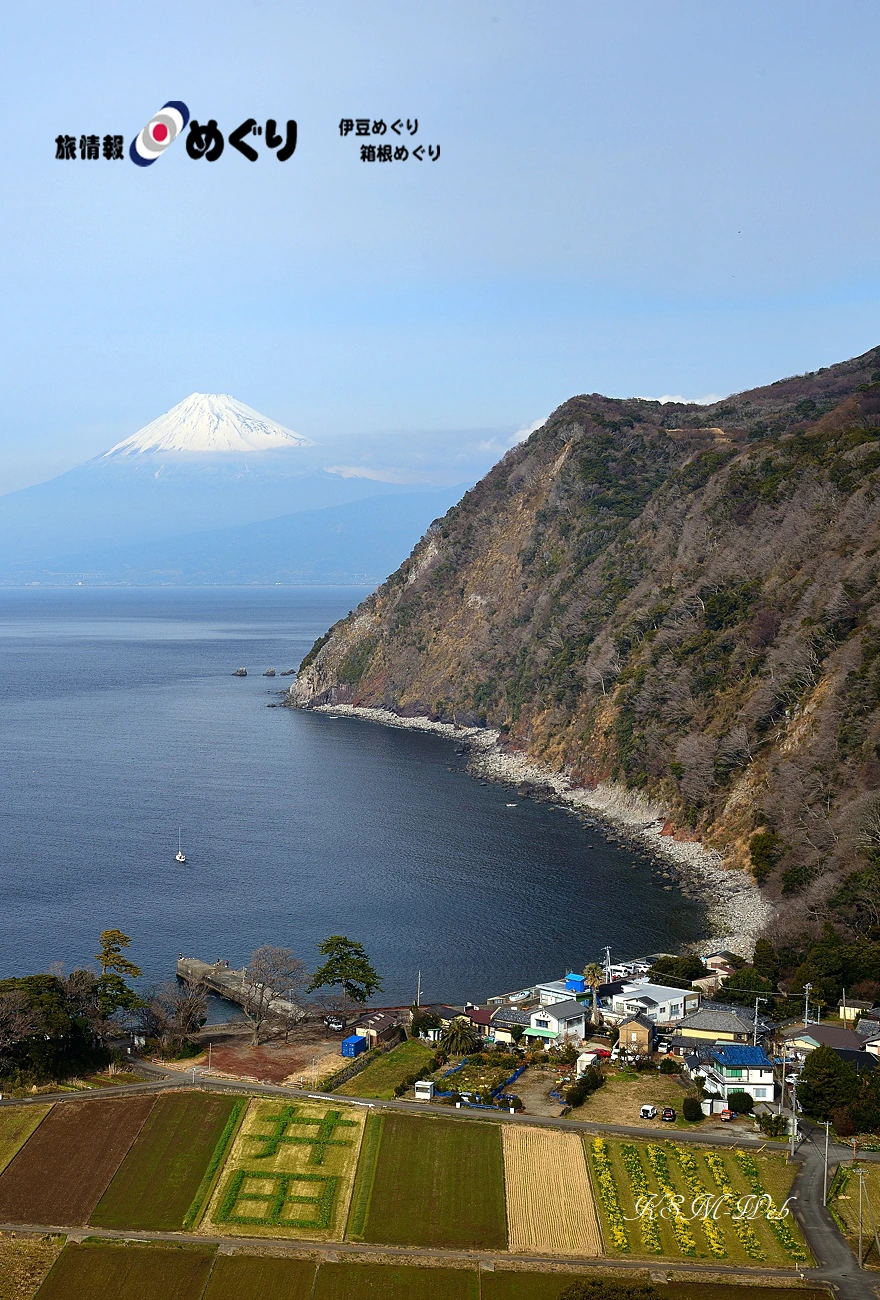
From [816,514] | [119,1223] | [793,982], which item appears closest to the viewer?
[119,1223]

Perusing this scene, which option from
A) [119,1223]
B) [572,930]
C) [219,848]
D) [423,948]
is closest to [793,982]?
[572,930]

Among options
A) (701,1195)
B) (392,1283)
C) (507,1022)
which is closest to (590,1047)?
(507,1022)

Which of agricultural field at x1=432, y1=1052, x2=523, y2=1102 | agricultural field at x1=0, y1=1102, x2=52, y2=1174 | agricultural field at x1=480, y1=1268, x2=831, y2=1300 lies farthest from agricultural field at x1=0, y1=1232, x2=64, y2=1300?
agricultural field at x1=432, y1=1052, x2=523, y2=1102

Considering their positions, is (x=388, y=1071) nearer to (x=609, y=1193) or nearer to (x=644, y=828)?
(x=609, y=1193)

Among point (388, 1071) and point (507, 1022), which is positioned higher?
point (507, 1022)

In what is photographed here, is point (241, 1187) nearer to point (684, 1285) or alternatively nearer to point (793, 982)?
point (684, 1285)

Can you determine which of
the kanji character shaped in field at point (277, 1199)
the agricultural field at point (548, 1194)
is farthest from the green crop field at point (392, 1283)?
the kanji character shaped in field at point (277, 1199)
